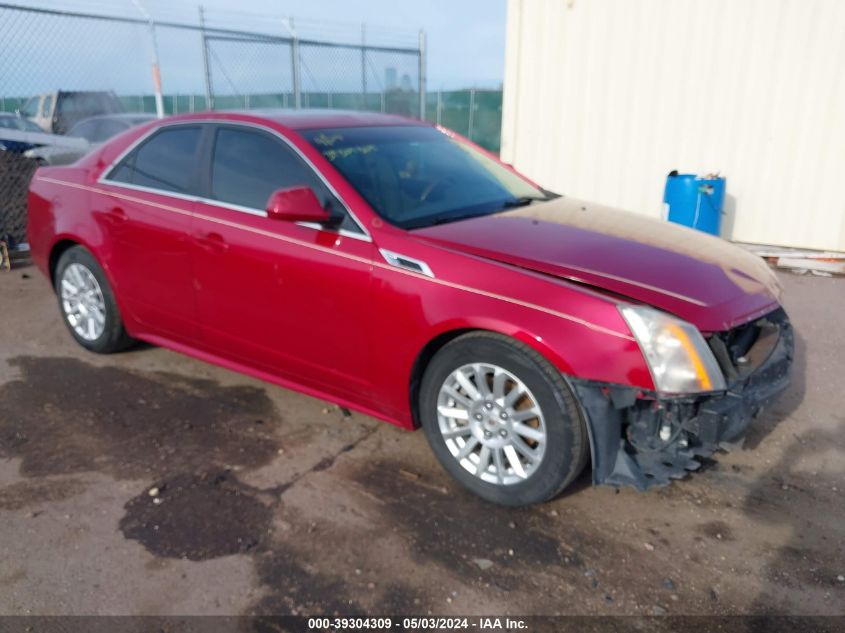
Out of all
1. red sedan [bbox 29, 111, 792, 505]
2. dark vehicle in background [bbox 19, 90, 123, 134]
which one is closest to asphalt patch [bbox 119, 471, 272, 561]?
red sedan [bbox 29, 111, 792, 505]

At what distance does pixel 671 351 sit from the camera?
276 centimetres

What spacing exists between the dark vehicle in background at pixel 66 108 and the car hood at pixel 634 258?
962cm

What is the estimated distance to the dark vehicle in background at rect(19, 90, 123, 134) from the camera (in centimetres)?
1130

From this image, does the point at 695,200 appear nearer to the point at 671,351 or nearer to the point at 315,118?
the point at 315,118

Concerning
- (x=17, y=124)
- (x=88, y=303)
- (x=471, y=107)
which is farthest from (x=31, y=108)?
(x=88, y=303)

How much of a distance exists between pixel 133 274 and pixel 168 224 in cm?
53

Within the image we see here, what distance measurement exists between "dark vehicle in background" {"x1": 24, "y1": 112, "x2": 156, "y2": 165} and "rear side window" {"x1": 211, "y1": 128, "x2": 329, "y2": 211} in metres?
5.87

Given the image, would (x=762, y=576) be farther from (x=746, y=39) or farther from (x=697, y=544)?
(x=746, y=39)

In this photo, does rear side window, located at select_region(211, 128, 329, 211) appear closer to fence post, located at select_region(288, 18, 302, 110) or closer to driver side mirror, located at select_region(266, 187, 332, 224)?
driver side mirror, located at select_region(266, 187, 332, 224)

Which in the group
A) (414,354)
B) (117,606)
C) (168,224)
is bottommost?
(117,606)

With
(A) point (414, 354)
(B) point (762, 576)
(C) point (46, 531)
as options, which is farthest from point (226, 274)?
(B) point (762, 576)

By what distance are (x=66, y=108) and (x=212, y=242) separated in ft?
31.8

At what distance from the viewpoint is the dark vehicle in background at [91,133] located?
9242 mm

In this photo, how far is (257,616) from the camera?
2.56 metres
